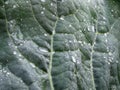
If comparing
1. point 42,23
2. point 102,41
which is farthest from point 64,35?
point 102,41

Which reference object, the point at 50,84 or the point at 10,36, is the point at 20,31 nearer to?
the point at 10,36

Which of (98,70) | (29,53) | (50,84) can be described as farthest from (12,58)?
(98,70)

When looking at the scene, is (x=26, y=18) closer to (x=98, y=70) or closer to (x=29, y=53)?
(x=29, y=53)

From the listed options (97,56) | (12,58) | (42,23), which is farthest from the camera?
(97,56)

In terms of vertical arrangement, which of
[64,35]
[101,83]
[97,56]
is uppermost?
[64,35]

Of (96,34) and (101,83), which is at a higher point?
(96,34)

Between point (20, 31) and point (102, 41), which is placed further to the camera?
point (102, 41)

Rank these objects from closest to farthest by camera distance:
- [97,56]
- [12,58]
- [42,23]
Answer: [12,58]
[42,23]
[97,56]
